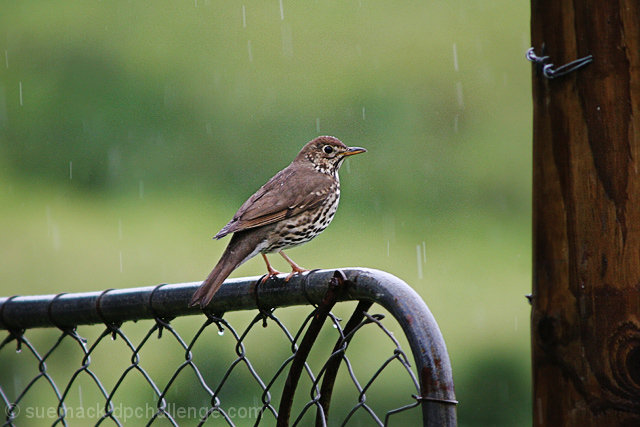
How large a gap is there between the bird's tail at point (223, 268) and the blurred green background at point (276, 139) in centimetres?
187

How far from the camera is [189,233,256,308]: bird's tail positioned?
1980 mm

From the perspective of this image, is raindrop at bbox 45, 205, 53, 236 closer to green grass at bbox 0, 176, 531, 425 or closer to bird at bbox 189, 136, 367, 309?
green grass at bbox 0, 176, 531, 425

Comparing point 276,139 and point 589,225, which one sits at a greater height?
point 276,139

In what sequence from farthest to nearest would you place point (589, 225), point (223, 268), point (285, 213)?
point (285, 213) → point (223, 268) → point (589, 225)

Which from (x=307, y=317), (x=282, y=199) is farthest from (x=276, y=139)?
(x=307, y=317)

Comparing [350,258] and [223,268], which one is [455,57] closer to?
[350,258]

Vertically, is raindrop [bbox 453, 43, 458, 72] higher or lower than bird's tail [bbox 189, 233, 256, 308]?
higher

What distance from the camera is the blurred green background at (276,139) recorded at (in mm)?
5395

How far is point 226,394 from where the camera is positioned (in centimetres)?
491

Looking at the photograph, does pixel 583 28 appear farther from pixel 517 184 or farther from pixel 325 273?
pixel 517 184

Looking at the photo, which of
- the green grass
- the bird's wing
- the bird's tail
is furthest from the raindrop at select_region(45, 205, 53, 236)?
the bird's tail

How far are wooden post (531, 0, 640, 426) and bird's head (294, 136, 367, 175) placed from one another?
2.35 meters

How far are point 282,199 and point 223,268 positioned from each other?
899 mm

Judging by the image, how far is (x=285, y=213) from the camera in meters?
3.25
